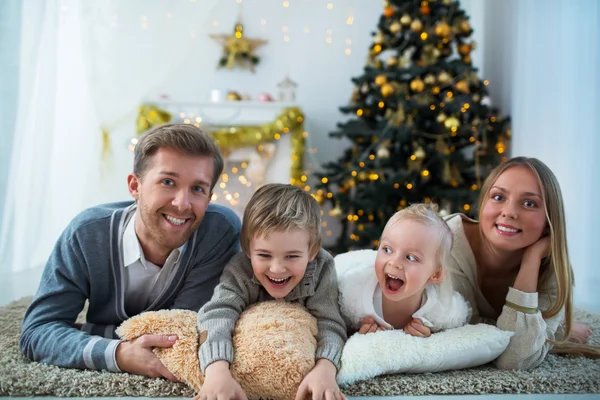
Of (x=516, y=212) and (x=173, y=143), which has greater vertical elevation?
(x=173, y=143)

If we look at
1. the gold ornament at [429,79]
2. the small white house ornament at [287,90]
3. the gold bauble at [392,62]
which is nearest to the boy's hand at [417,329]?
the gold ornament at [429,79]

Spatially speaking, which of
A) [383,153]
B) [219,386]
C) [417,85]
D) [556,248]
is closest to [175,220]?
[219,386]

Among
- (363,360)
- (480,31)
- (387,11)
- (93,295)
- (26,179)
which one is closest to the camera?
(363,360)

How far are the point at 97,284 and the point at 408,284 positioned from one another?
0.92 metres

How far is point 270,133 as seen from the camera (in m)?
4.12

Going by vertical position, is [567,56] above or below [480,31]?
below

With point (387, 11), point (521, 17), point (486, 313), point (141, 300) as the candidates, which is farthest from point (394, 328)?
point (521, 17)

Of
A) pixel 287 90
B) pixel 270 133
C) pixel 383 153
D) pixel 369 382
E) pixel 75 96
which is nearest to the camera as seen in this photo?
pixel 369 382

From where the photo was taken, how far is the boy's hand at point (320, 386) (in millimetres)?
1181

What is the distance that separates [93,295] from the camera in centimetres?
156

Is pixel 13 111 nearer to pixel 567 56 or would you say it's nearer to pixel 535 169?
pixel 535 169

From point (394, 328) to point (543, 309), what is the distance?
1.58 ft

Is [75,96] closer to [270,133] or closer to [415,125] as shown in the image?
[270,133]

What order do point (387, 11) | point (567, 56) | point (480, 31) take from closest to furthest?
point (567, 56) → point (387, 11) → point (480, 31)
